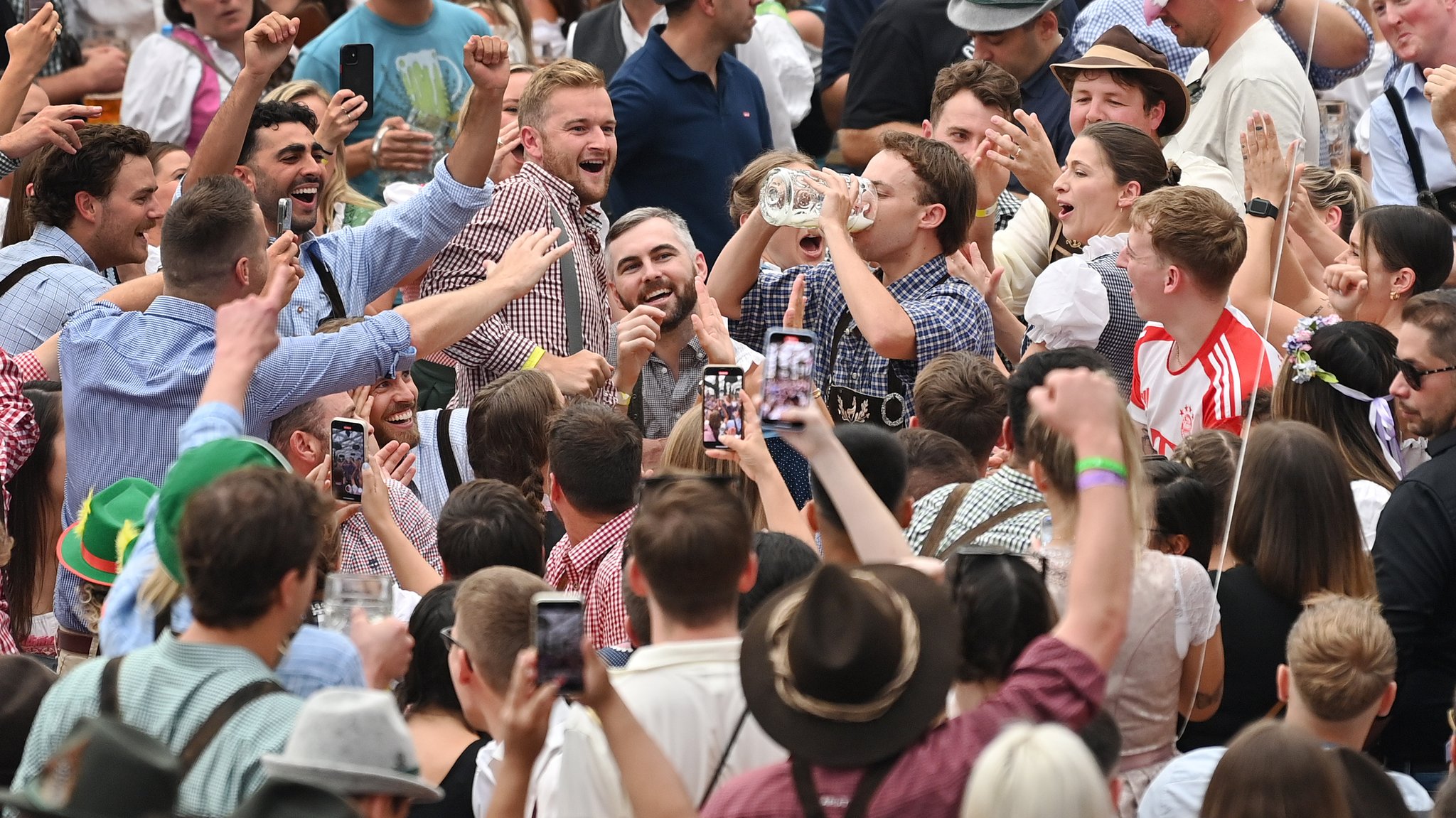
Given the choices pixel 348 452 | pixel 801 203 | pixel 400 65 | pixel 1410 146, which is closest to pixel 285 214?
pixel 348 452

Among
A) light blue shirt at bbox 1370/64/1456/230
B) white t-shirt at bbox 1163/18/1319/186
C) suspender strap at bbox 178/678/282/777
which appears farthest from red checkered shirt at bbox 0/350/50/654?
light blue shirt at bbox 1370/64/1456/230

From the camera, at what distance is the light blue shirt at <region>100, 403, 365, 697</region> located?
10.2 ft

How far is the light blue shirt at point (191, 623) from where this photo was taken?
3109mm

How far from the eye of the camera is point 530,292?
241 inches

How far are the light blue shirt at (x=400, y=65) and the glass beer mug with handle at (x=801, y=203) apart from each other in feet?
8.11

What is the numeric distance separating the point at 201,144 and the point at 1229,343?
3.50 m

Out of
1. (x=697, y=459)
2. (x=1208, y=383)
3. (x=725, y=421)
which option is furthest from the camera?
(x=1208, y=383)

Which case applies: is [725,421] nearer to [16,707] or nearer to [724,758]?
[724,758]

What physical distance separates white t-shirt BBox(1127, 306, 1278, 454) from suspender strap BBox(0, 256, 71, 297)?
3.41m

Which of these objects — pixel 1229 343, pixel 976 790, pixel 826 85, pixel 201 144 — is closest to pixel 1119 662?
pixel 976 790

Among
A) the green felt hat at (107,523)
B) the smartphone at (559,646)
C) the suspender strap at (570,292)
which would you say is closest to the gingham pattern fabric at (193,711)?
the smartphone at (559,646)

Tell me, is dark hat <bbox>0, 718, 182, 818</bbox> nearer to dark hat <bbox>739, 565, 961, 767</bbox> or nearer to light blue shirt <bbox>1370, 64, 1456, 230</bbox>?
dark hat <bbox>739, 565, 961, 767</bbox>

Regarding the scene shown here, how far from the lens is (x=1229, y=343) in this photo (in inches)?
211

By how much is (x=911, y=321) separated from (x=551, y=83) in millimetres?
1708
